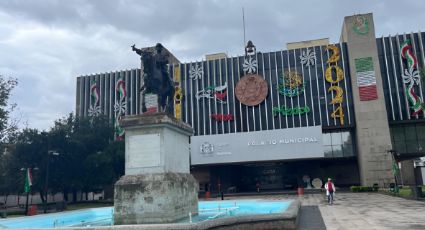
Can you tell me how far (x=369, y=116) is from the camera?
153ft

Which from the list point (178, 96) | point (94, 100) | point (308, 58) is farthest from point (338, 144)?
point (94, 100)

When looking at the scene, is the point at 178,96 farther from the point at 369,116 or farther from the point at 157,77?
the point at 157,77

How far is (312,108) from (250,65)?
1169 centimetres

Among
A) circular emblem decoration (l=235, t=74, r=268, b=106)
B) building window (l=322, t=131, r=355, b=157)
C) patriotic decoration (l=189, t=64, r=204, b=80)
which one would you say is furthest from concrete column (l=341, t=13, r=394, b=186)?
patriotic decoration (l=189, t=64, r=204, b=80)

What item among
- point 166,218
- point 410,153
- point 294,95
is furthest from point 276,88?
point 166,218

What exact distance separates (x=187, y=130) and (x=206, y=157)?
115ft

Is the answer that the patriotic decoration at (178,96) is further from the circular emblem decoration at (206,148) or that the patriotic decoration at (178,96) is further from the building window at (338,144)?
the building window at (338,144)

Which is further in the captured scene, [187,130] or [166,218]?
[187,130]

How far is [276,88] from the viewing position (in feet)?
171

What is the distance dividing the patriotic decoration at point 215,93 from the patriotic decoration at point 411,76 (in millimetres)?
26184

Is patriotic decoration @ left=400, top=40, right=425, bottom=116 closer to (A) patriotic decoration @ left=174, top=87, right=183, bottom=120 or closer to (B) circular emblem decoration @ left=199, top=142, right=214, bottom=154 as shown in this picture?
(B) circular emblem decoration @ left=199, top=142, right=214, bottom=154

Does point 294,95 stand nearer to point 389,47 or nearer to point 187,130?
point 389,47

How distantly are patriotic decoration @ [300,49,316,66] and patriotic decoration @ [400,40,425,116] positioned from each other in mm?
12357

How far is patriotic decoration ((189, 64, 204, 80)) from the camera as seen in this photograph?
56.1m
